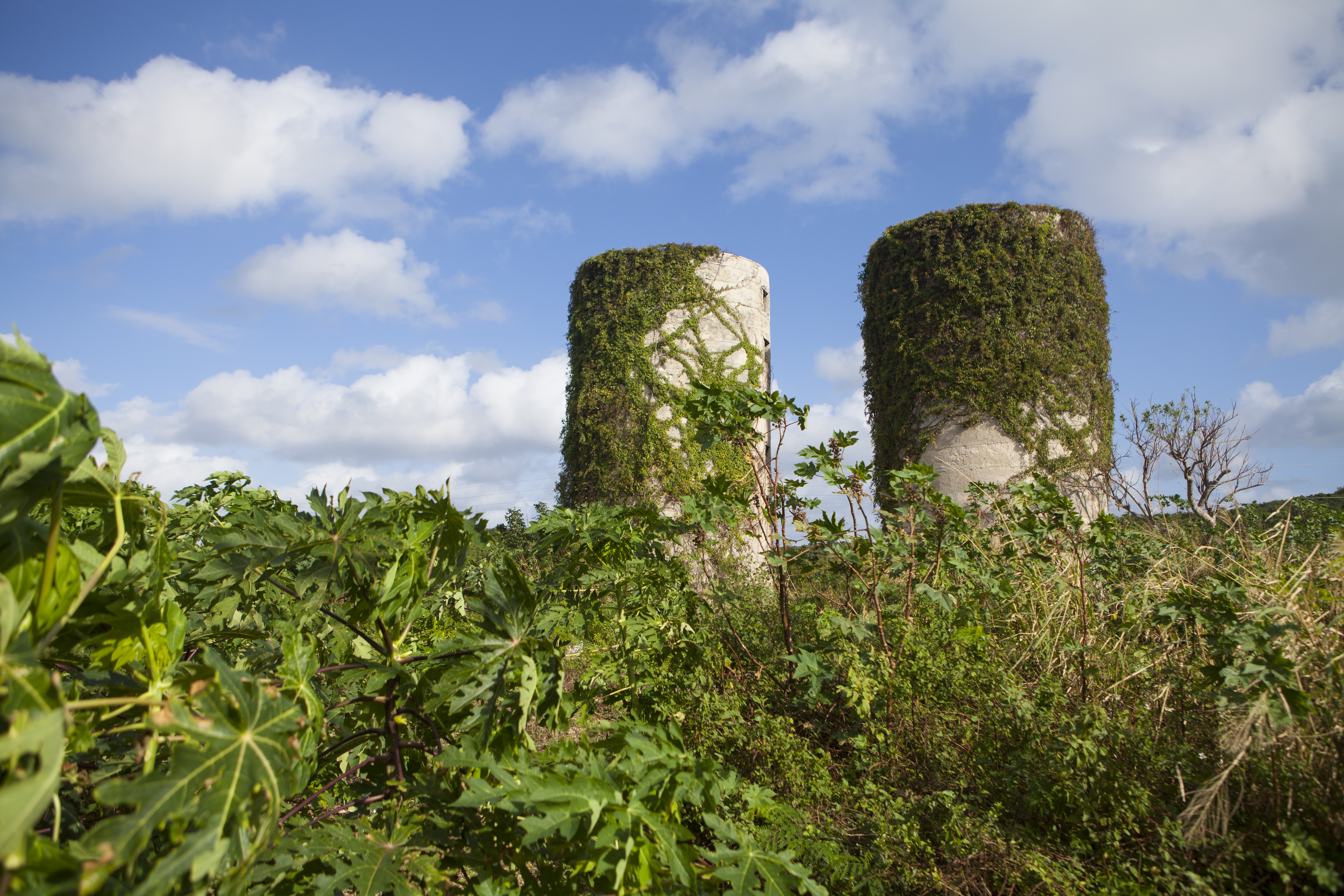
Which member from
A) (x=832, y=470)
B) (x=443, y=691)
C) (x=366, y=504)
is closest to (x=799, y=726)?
(x=832, y=470)

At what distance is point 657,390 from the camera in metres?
9.03

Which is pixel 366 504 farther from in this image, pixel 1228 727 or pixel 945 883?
pixel 1228 727

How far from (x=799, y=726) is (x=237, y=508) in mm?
2737

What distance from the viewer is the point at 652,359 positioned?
918cm

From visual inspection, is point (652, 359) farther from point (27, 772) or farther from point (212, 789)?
point (27, 772)

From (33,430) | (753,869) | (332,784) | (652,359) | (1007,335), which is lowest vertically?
(753,869)

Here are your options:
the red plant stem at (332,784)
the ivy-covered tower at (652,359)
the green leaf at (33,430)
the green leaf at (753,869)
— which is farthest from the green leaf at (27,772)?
the ivy-covered tower at (652,359)

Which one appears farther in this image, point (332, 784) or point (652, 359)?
point (652, 359)

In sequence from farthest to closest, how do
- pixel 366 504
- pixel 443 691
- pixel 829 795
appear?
pixel 829 795, pixel 366 504, pixel 443 691

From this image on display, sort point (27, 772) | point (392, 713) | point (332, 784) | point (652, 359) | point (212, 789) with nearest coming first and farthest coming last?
point (27, 772), point (212, 789), point (332, 784), point (392, 713), point (652, 359)

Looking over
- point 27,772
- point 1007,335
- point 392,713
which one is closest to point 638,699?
point 392,713

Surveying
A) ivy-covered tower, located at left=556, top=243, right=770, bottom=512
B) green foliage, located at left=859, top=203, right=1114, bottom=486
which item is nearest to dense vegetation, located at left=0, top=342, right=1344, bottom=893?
green foliage, located at left=859, top=203, right=1114, bottom=486

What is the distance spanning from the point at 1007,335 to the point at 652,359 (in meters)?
4.47

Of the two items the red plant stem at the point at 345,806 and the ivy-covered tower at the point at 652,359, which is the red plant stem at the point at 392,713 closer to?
the red plant stem at the point at 345,806
